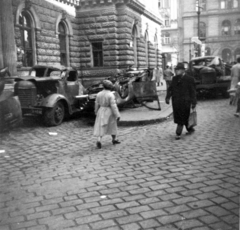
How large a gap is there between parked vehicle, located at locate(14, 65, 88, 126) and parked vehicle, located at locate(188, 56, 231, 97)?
6.51 metres

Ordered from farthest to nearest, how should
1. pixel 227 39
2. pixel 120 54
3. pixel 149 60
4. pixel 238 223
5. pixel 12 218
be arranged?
pixel 149 60, pixel 120 54, pixel 227 39, pixel 12 218, pixel 238 223

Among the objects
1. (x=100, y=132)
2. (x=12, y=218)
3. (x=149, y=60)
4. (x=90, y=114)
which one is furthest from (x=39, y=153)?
(x=149, y=60)

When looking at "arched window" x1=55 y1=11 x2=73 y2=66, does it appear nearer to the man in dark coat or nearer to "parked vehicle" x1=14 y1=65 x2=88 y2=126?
"parked vehicle" x1=14 y1=65 x2=88 y2=126

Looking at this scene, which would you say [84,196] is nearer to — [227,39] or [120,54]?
[227,39]

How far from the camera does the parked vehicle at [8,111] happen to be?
812 centimetres

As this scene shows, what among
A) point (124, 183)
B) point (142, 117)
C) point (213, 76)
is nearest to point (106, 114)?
point (124, 183)

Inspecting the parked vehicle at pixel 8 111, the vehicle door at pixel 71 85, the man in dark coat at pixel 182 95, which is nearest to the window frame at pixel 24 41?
the vehicle door at pixel 71 85

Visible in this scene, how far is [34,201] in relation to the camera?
3.92m

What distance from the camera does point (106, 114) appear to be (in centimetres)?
674

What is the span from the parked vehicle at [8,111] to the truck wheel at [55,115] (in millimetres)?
959

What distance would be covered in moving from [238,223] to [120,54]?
1844 cm

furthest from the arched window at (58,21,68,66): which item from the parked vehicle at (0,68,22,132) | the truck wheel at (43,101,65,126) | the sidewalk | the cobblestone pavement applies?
the cobblestone pavement

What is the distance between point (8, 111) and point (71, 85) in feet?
10.0

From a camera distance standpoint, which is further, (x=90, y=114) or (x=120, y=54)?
(x=120, y=54)
